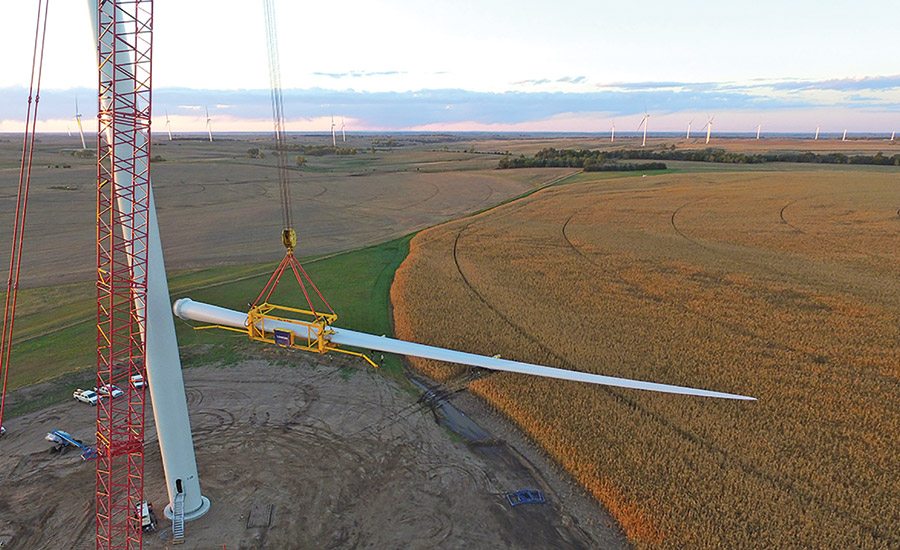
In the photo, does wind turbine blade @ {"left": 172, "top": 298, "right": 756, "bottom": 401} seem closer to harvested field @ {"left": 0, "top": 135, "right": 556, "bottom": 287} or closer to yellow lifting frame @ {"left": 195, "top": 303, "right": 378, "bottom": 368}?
yellow lifting frame @ {"left": 195, "top": 303, "right": 378, "bottom": 368}

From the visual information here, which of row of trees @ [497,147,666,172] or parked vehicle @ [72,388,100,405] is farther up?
row of trees @ [497,147,666,172]

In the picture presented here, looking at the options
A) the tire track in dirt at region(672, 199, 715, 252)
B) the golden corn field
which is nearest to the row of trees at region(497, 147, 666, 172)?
the tire track in dirt at region(672, 199, 715, 252)

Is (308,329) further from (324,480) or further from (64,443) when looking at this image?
(64,443)

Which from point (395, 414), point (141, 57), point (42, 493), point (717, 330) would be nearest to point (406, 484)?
point (395, 414)

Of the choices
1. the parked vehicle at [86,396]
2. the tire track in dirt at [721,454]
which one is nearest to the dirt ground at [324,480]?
the parked vehicle at [86,396]

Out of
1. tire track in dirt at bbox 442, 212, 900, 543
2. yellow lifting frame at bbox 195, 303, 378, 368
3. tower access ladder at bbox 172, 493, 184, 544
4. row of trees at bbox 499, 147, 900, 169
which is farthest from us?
row of trees at bbox 499, 147, 900, 169

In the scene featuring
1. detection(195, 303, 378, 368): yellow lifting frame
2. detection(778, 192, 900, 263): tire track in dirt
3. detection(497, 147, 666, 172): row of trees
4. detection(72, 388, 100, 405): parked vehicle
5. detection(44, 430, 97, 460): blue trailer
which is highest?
detection(497, 147, 666, 172): row of trees
